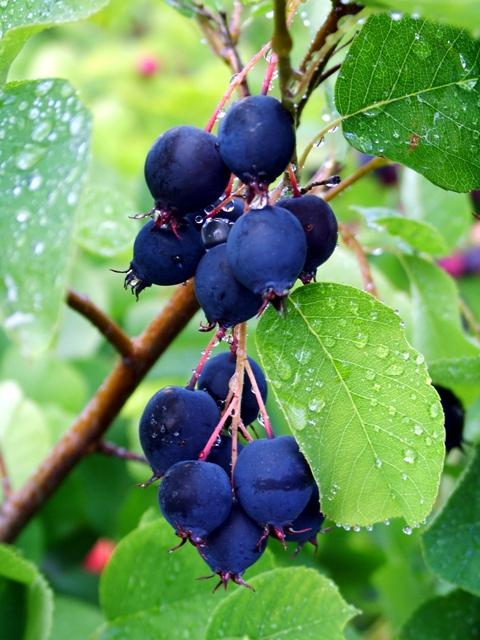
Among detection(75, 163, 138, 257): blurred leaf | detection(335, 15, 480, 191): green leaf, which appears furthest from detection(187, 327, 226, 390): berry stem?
detection(75, 163, 138, 257): blurred leaf

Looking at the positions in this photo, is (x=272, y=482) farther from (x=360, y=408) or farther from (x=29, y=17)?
(x=29, y=17)

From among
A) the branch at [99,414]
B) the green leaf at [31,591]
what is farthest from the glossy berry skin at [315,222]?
the green leaf at [31,591]

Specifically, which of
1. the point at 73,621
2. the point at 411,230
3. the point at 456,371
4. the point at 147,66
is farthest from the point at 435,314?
the point at 147,66

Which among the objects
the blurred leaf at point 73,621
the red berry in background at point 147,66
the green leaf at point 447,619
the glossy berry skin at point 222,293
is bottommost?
the red berry in background at point 147,66

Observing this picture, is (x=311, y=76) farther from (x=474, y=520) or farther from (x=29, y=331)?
(x=474, y=520)

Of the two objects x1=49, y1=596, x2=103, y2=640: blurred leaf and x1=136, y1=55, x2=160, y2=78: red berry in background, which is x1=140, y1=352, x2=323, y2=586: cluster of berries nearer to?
x1=49, y1=596, x2=103, y2=640: blurred leaf

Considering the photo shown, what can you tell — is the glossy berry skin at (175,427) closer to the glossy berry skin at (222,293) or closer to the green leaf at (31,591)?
the glossy berry skin at (222,293)

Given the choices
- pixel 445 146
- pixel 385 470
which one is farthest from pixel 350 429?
pixel 445 146
